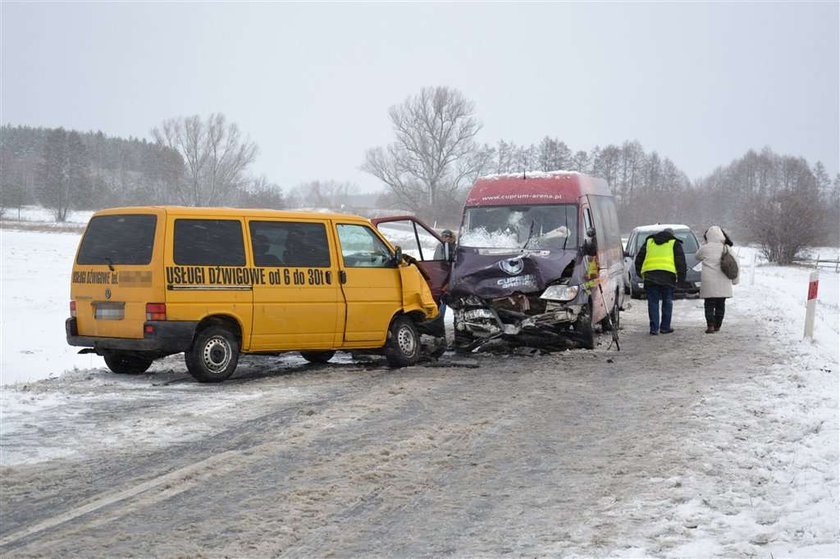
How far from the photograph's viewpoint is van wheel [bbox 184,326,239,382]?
31.6 feet

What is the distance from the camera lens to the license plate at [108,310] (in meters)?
9.49

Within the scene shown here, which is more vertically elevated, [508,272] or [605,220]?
[605,220]

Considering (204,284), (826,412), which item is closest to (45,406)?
(204,284)

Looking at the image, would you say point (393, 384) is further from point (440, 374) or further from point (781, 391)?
point (781, 391)

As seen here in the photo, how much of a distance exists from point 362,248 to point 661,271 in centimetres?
595

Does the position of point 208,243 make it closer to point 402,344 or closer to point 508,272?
point 402,344

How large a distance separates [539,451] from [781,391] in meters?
3.42

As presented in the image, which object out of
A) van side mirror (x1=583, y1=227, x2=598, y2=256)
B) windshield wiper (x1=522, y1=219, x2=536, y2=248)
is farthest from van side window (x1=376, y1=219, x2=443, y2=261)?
van side mirror (x1=583, y1=227, x2=598, y2=256)

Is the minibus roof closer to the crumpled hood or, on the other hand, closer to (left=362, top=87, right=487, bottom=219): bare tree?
→ the crumpled hood

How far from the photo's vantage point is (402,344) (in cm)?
1158

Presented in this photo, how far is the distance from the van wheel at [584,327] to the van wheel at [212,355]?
487cm

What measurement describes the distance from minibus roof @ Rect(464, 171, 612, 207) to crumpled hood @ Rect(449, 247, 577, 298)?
1.06 meters

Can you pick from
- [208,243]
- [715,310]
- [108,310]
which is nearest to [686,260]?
[715,310]

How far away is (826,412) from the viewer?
767 centimetres
